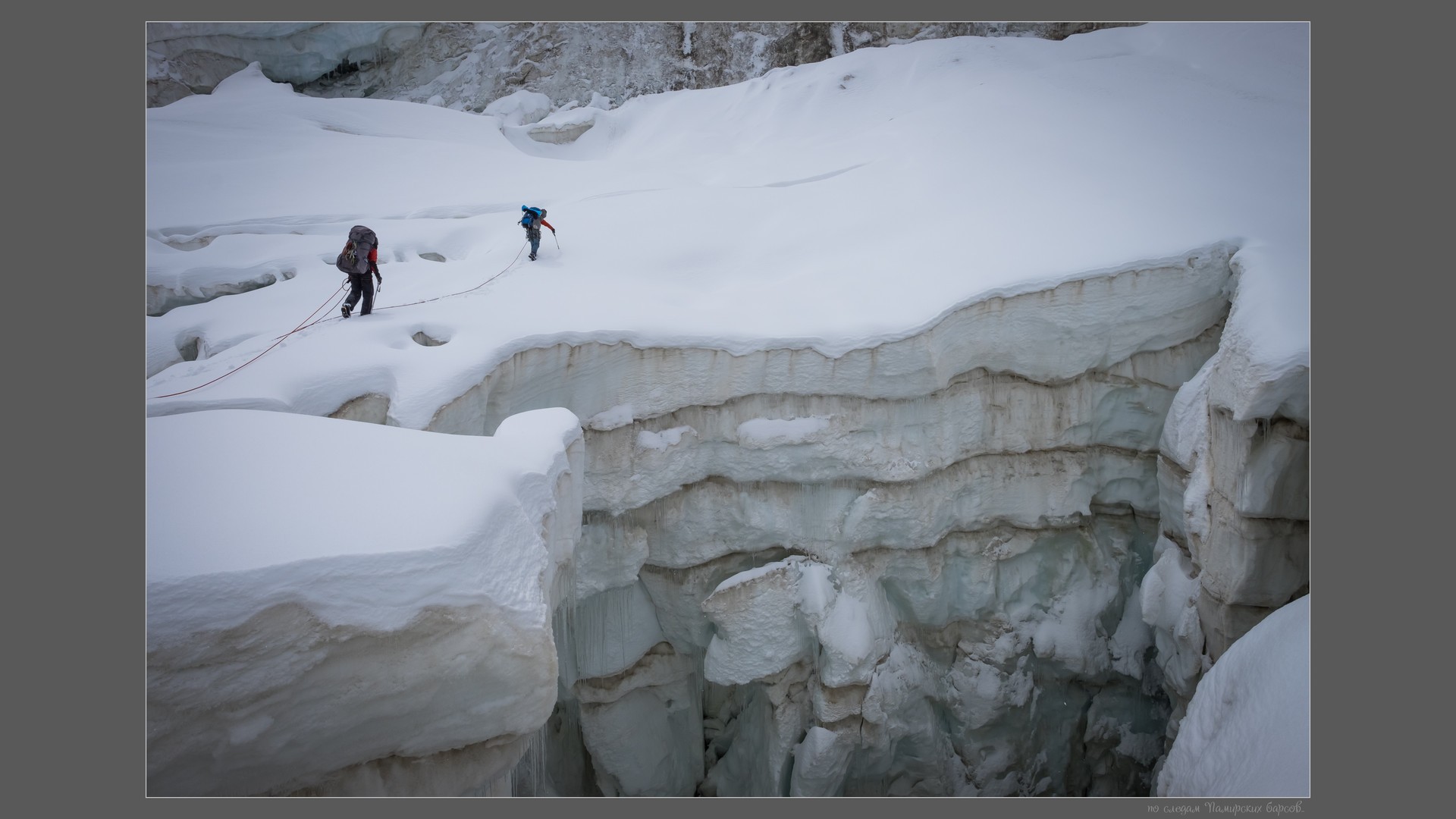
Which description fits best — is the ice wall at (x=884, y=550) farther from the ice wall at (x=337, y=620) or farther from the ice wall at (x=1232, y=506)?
the ice wall at (x=337, y=620)

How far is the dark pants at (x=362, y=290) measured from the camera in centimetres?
706

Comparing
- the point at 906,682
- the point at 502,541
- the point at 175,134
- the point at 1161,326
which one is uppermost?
the point at 175,134

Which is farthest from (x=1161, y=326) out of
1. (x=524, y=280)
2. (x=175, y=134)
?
(x=175, y=134)

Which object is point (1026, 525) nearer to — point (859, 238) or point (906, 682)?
point (906, 682)

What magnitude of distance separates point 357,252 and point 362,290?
363 mm

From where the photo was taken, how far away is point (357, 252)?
6.97 metres

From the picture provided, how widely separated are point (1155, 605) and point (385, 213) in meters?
10.3

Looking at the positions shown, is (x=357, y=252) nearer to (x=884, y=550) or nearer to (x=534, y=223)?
(x=534, y=223)

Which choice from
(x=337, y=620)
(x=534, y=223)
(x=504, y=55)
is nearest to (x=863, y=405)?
(x=534, y=223)

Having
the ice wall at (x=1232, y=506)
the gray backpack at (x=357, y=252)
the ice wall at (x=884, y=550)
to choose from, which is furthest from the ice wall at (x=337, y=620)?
the ice wall at (x=1232, y=506)

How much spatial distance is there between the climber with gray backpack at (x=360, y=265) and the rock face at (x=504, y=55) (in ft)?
33.6

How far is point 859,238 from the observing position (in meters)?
8.78

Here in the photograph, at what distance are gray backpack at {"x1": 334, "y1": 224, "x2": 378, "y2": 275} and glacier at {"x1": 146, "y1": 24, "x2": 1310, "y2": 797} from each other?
48 cm

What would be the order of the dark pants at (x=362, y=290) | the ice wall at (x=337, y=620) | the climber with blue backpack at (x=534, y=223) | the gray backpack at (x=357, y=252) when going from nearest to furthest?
1. the ice wall at (x=337, y=620)
2. the gray backpack at (x=357, y=252)
3. the dark pants at (x=362, y=290)
4. the climber with blue backpack at (x=534, y=223)
